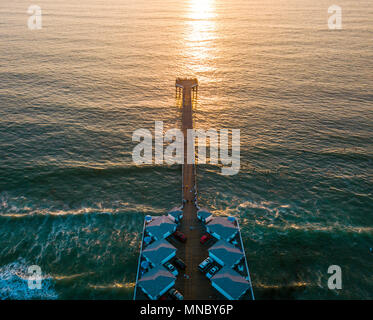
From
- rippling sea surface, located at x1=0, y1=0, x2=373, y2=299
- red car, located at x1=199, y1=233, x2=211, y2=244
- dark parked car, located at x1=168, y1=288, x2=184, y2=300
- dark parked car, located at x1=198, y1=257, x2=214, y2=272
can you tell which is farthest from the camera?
rippling sea surface, located at x1=0, y1=0, x2=373, y2=299

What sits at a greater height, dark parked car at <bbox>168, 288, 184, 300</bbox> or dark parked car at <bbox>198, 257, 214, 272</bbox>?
dark parked car at <bbox>198, 257, 214, 272</bbox>

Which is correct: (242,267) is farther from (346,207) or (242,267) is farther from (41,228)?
(41,228)

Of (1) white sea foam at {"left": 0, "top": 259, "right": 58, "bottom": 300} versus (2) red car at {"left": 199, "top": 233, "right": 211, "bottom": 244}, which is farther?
(2) red car at {"left": 199, "top": 233, "right": 211, "bottom": 244}

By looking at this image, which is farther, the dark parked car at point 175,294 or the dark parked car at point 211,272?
the dark parked car at point 211,272

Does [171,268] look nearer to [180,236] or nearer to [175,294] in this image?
[175,294]

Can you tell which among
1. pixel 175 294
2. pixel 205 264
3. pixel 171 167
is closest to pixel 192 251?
pixel 205 264

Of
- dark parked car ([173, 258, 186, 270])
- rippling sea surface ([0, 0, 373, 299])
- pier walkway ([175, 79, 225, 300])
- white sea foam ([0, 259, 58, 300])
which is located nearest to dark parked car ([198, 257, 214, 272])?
pier walkway ([175, 79, 225, 300])

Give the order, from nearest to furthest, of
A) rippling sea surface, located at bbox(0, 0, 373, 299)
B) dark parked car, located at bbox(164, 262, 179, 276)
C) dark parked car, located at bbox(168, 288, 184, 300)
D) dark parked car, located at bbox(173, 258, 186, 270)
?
dark parked car, located at bbox(168, 288, 184, 300) → dark parked car, located at bbox(164, 262, 179, 276) → dark parked car, located at bbox(173, 258, 186, 270) → rippling sea surface, located at bbox(0, 0, 373, 299)

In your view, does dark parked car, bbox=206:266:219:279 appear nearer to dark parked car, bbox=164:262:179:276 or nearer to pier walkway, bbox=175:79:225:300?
pier walkway, bbox=175:79:225:300

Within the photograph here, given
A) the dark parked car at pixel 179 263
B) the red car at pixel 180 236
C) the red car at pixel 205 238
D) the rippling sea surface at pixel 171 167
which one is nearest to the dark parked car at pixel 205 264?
the dark parked car at pixel 179 263

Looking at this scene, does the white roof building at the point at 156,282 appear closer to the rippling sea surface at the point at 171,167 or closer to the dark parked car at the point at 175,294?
the dark parked car at the point at 175,294
